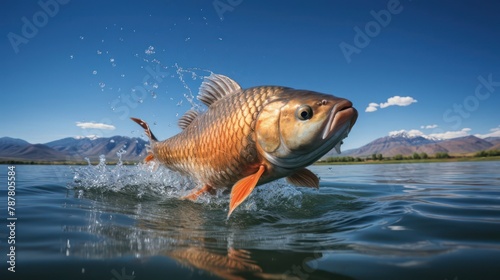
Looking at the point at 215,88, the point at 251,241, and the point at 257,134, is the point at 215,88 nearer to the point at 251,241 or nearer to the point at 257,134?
the point at 257,134

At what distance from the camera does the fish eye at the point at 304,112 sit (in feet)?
11.9

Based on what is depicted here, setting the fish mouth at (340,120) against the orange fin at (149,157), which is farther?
the orange fin at (149,157)

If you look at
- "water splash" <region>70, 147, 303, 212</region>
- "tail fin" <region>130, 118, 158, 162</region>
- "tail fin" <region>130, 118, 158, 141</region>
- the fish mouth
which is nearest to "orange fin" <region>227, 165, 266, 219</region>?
the fish mouth

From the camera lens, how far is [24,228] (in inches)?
139

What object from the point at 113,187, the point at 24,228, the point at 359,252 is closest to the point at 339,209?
the point at 359,252

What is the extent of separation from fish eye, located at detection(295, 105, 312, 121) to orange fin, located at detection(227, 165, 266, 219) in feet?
2.94

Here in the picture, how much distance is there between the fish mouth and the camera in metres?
3.44

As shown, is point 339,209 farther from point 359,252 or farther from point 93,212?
point 93,212

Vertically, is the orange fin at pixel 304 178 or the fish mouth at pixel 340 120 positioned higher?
the fish mouth at pixel 340 120

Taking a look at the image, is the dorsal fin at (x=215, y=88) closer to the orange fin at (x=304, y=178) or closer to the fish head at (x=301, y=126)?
the fish head at (x=301, y=126)

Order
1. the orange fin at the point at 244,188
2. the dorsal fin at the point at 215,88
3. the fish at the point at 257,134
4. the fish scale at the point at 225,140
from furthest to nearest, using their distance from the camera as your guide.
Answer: the dorsal fin at the point at 215,88 < the fish scale at the point at 225,140 < the orange fin at the point at 244,188 < the fish at the point at 257,134

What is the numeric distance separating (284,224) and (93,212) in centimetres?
279

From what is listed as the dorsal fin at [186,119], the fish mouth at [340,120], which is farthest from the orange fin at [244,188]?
the dorsal fin at [186,119]

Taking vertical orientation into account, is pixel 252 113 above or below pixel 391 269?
above
